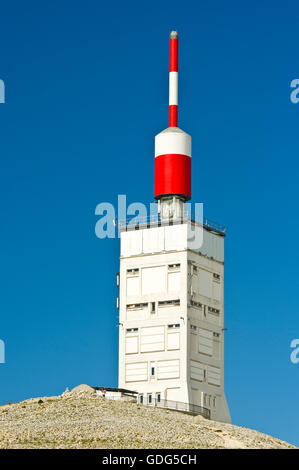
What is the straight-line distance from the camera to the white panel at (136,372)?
12731cm

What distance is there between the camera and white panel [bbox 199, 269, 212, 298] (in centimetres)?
12888

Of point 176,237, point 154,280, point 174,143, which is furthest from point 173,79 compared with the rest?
point 154,280

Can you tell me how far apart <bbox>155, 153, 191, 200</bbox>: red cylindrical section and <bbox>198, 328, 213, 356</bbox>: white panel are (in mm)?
11958

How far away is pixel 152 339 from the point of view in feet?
418

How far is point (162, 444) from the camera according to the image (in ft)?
335

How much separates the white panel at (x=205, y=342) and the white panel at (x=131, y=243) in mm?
9008

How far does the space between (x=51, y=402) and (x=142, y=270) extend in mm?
18388

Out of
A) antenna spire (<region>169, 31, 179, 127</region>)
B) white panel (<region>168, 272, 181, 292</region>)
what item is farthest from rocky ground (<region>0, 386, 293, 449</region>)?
antenna spire (<region>169, 31, 179, 127</region>)

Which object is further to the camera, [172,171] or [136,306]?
[172,171]

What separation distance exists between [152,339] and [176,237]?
29.3 ft

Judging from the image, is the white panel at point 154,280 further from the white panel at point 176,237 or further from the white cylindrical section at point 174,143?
the white cylindrical section at point 174,143

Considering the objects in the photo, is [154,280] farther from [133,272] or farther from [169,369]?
[169,369]
